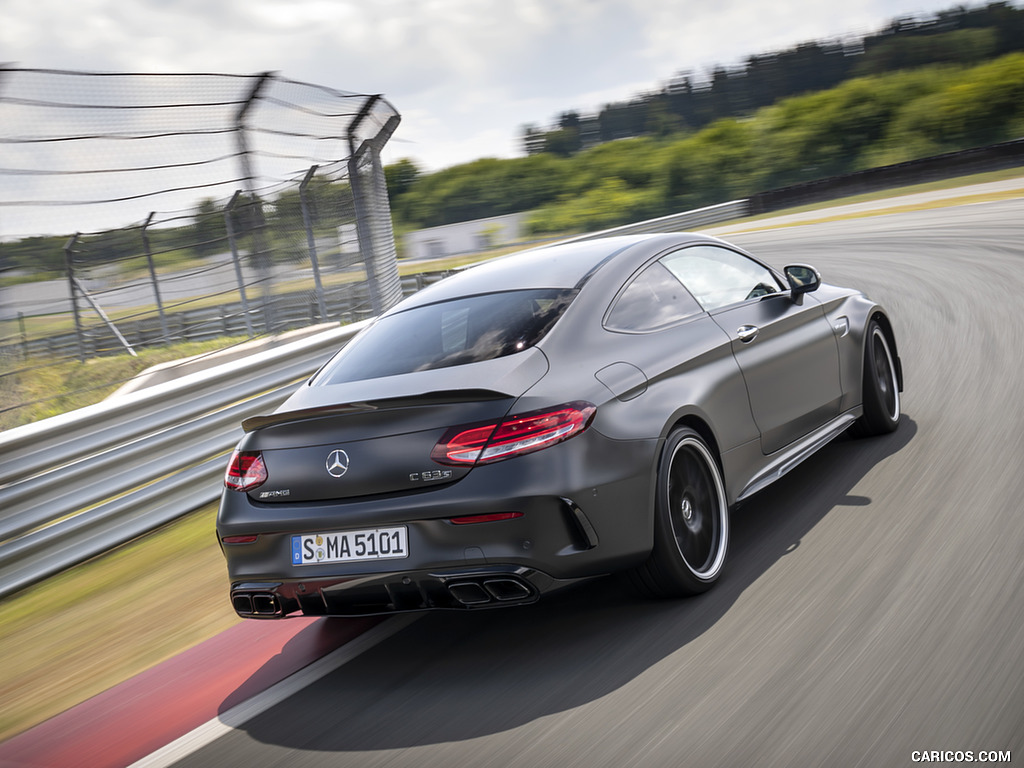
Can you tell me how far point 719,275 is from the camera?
5.06m

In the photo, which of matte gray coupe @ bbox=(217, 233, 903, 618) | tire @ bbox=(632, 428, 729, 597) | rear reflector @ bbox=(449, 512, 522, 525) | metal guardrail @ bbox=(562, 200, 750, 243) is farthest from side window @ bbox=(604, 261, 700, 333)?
metal guardrail @ bbox=(562, 200, 750, 243)

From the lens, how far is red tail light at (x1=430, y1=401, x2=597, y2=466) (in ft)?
11.6

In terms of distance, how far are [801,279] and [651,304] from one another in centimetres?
140

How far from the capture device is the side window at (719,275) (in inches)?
190

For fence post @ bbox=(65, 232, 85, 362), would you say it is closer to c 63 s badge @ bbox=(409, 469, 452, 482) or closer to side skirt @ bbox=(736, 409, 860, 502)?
c 63 s badge @ bbox=(409, 469, 452, 482)

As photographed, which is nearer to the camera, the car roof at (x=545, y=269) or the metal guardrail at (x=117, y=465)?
the car roof at (x=545, y=269)

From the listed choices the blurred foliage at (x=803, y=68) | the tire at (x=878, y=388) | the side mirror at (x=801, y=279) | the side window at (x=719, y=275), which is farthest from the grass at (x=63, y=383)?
the blurred foliage at (x=803, y=68)

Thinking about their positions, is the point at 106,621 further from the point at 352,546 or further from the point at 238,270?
the point at 238,270

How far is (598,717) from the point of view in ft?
10.5

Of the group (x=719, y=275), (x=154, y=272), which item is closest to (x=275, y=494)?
(x=719, y=275)

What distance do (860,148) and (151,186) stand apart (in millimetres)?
43459

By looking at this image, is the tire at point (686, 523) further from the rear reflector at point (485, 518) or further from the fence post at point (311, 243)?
the fence post at point (311, 243)

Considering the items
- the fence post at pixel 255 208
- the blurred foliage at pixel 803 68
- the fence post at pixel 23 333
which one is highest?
the blurred foliage at pixel 803 68

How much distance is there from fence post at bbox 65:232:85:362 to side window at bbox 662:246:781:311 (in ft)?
13.6
